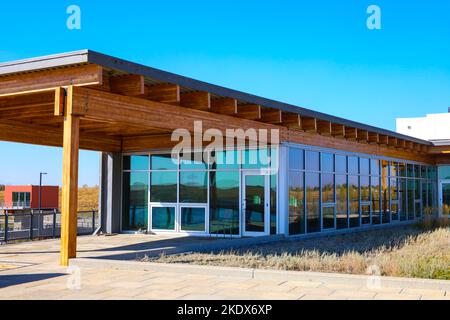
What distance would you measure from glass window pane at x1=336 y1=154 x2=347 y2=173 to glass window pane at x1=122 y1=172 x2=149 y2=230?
6.92 meters

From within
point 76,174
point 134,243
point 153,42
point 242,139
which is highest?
point 153,42

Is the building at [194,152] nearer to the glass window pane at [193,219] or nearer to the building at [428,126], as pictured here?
the glass window pane at [193,219]

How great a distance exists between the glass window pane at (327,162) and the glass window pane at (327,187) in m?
0.21

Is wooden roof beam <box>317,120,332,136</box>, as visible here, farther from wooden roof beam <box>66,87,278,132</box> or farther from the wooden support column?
the wooden support column

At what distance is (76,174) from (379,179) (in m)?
14.9

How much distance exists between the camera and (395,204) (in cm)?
2289

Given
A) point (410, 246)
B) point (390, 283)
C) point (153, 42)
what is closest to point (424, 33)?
point (410, 246)

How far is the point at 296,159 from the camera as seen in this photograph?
16562 mm

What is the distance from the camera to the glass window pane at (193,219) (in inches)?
670

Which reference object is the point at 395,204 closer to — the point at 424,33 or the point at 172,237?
the point at 424,33

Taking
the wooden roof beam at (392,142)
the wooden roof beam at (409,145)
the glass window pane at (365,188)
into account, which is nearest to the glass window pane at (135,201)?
the glass window pane at (365,188)

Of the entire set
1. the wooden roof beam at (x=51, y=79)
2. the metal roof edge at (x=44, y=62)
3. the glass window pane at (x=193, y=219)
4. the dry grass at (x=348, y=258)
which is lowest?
the dry grass at (x=348, y=258)

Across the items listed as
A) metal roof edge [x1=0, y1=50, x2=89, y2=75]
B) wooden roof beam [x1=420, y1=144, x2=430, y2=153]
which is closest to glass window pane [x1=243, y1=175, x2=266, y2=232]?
metal roof edge [x1=0, y1=50, x2=89, y2=75]

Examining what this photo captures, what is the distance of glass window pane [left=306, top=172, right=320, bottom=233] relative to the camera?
55.8 ft
